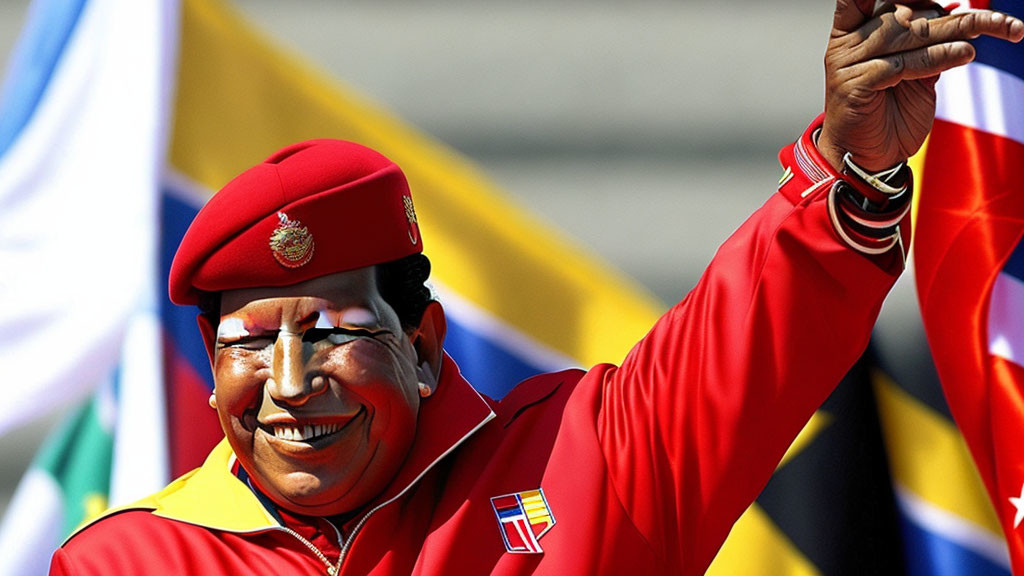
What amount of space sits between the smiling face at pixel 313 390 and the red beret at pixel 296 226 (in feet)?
0.10

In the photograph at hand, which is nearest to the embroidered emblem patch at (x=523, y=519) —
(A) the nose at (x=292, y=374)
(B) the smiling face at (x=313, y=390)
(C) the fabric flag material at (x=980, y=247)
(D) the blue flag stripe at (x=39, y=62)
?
(B) the smiling face at (x=313, y=390)

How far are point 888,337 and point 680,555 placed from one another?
0.97 meters

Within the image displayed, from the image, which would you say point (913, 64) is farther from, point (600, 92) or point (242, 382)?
point (600, 92)

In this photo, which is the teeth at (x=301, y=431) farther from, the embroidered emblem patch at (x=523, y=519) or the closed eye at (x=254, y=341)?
the embroidered emblem patch at (x=523, y=519)

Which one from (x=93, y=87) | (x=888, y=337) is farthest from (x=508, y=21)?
(x=888, y=337)

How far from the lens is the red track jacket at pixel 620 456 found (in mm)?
1630

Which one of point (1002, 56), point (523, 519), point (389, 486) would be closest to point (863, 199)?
point (523, 519)

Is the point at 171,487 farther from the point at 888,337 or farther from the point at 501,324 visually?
the point at 888,337

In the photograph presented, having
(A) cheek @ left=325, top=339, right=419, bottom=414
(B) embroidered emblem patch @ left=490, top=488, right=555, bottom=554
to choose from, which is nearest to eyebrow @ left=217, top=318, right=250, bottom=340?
(A) cheek @ left=325, top=339, right=419, bottom=414

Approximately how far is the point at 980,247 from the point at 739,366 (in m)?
0.77

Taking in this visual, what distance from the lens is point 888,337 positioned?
102 inches

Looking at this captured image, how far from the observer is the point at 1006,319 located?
7.41 feet

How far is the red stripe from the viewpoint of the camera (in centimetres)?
225

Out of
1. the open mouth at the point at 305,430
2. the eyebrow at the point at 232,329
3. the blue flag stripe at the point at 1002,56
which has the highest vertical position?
the eyebrow at the point at 232,329
